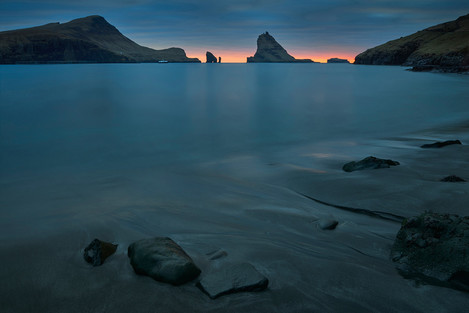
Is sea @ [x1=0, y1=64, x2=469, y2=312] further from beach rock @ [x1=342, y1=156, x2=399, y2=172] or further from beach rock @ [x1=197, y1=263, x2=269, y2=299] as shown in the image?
beach rock @ [x1=342, y1=156, x2=399, y2=172]

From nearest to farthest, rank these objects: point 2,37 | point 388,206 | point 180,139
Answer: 1. point 388,206
2. point 180,139
3. point 2,37

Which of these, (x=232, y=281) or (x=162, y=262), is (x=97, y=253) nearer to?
(x=162, y=262)

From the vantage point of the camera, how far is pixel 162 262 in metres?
3.22

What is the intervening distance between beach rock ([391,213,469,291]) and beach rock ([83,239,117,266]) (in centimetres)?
313

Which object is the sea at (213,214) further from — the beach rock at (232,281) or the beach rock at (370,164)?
the beach rock at (370,164)

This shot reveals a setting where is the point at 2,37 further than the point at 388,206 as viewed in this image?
Yes

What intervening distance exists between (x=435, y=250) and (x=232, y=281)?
→ 2.00m


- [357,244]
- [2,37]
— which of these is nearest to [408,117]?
[357,244]

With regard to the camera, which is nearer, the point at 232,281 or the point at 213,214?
the point at 232,281

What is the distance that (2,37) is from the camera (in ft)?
602

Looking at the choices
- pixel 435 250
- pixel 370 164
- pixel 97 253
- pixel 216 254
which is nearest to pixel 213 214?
pixel 216 254

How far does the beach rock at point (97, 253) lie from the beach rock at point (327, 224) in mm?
2668

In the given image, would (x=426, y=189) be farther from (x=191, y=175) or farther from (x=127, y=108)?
(x=127, y=108)

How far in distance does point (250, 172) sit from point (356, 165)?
2.30 m
